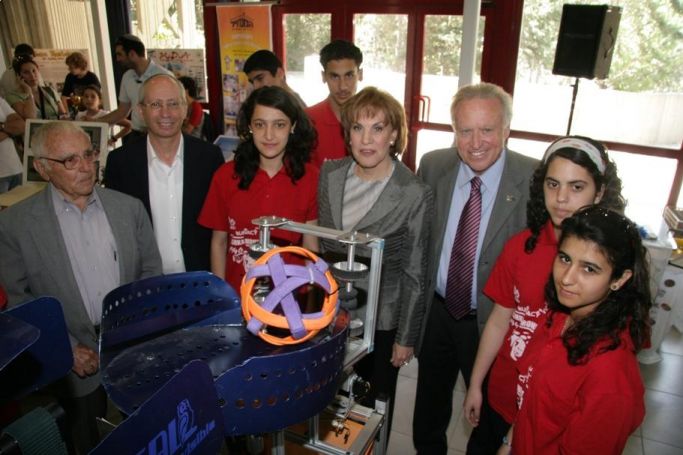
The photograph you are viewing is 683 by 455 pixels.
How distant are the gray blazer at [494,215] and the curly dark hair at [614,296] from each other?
550 mm

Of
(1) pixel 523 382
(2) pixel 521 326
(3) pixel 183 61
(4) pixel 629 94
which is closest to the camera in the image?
(1) pixel 523 382

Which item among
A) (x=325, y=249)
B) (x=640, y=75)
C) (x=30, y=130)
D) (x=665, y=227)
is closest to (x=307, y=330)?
(x=325, y=249)

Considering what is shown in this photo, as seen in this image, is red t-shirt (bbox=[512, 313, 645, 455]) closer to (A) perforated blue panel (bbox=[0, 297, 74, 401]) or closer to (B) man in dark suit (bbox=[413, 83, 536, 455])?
(B) man in dark suit (bbox=[413, 83, 536, 455])

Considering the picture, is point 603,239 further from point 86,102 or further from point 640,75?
point 86,102

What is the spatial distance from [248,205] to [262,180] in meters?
0.12

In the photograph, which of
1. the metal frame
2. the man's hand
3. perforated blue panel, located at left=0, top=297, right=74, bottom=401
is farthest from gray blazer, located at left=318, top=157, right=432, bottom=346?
perforated blue panel, located at left=0, top=297, right=74, bottom=401

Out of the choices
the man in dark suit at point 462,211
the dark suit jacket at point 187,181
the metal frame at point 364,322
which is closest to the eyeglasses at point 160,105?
the dark suit jacket at point 187,181

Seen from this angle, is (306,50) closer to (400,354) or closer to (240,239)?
(240,239)

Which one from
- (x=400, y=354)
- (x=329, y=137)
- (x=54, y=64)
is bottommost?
(x=400, y=354)

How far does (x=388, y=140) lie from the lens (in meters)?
1.77

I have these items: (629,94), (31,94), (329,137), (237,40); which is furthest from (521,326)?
(237,40)

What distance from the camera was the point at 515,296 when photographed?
162 cm

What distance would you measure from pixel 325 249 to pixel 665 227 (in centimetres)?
317

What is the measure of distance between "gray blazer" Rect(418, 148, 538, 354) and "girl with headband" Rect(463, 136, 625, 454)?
6.0 inches
